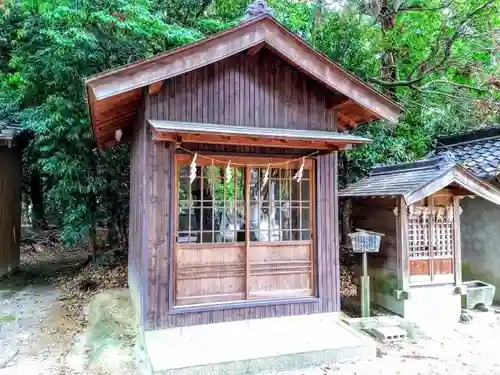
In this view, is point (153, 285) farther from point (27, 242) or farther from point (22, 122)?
point (27, 242)

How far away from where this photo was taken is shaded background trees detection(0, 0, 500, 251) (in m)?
8.89

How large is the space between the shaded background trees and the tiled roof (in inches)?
91.2

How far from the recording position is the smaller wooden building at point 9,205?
10.4 metres

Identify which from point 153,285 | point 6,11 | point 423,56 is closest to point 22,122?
point 6,11

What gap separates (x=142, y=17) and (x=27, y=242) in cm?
1054

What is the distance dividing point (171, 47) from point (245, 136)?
18.3 feet

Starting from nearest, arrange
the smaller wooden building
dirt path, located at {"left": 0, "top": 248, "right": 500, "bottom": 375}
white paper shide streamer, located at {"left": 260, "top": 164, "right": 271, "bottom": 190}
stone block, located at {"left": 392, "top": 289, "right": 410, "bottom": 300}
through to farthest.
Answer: dirt path, located at {"left": 0, "top": 248, "right": 500, "bottom": 375} < white paper shide streamer, located at {"left": 260, "top": 164, "right": 271, "bottom": 190} < stone block, located at {"left": 392, "top": 289, "right": 410, "bottom": 300} < the smaller wooden building

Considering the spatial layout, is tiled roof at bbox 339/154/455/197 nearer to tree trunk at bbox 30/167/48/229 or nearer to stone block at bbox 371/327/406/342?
stone block at bbox 371/327/406/342

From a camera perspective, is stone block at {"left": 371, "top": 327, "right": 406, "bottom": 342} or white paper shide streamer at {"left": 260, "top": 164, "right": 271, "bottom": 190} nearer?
white paper shide streamer at {"left": 260, "top": 164, "right": 271, "bottom": 190}

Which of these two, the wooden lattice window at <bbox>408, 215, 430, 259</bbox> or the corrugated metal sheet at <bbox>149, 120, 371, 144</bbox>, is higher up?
the corrugated metal sheet at <bbox>149, 120, 371, 144</bbox>

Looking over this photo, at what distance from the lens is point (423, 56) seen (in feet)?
35.0

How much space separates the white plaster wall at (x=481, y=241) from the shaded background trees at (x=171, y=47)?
2522mm

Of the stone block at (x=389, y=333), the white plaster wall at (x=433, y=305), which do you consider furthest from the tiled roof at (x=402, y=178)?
the stone block at (x=389, y=333)

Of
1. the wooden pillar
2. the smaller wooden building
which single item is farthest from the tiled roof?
the smaller wooden building
